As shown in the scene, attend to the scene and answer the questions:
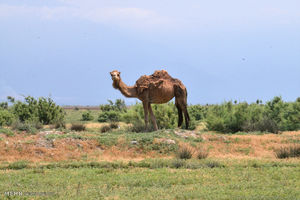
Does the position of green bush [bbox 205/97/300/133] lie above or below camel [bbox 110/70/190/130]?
below

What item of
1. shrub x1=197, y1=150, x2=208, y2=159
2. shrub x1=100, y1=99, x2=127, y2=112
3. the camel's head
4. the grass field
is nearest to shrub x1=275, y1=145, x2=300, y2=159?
the grass field

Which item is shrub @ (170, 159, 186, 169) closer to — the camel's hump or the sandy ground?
the sandy ground

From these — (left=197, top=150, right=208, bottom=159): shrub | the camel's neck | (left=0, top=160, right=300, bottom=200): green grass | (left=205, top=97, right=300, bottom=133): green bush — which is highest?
the camel's neck

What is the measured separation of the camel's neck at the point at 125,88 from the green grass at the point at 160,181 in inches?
207

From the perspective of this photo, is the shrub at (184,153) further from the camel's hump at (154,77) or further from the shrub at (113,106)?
the shrub at (113,106)

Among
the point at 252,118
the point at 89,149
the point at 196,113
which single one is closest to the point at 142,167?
the point at 89,149

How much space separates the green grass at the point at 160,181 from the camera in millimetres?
8984

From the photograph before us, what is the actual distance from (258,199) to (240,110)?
1639 centimetres

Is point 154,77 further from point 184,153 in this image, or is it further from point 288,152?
point 288,152

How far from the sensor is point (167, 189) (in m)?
9.52

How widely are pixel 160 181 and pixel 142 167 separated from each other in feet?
7.87

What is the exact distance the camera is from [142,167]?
12766 mm

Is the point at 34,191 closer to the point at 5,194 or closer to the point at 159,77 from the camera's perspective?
the point at 5,194

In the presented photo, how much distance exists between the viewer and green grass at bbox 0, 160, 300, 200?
8984 millimetres
